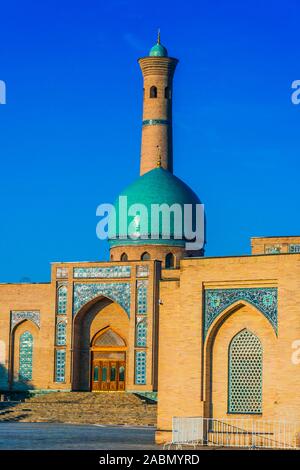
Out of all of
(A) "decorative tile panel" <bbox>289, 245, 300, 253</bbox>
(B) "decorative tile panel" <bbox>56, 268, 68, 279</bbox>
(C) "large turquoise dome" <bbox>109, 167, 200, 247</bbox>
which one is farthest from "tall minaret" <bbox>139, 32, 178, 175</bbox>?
(A) "decorative tile panel" <bbox>289, 245, 300, 253</bbox>

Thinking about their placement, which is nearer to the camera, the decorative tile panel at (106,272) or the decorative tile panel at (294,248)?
the decorative tile panel at (294,248)

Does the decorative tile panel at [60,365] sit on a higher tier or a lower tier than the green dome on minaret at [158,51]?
lower

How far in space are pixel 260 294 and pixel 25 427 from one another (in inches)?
339

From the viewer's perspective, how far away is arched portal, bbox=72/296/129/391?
35.5m

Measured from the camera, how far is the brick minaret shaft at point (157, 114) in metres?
41.0

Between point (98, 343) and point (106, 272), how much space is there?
7.63 ft

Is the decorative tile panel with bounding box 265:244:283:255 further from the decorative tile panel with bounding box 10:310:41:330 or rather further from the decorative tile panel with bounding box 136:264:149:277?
the decorative tile panel with bounding box 10:310:41:330

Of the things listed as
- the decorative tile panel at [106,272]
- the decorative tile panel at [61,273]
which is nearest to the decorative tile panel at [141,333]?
the decorative tile panel at [106,272]

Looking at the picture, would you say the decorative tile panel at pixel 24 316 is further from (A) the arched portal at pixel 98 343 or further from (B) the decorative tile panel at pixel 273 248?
(B) the decorative tile panel at pixel 273 248

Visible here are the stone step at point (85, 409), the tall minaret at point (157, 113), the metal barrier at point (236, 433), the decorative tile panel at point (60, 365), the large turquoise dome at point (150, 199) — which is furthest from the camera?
the tall minaret at point (157, 113)

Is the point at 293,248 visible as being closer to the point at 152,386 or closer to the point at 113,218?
the point at 152,386

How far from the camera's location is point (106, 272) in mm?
35031

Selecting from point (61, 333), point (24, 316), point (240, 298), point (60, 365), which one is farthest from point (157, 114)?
point (240, 298)

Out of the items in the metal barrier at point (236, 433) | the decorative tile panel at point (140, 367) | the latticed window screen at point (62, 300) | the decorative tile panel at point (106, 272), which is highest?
the decorative tile panel at point (106, 272)
